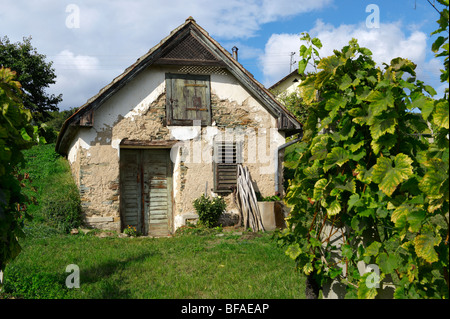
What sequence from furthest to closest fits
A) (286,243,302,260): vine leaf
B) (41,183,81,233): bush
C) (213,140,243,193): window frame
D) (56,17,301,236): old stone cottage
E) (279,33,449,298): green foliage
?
(213,140,243,193): window frame → (56,17,301,236): old stone cottage → (41,183,81,233): bush → (286,243,302,260): vine leaf → (279,33,449,298): green foliage

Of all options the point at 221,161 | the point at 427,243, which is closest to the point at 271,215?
the point at 221,161

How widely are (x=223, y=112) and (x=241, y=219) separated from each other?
9.22 feet

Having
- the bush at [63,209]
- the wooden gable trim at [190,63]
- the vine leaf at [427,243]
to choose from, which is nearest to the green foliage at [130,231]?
the bush at [63,209]

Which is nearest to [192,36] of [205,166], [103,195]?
[205,166]

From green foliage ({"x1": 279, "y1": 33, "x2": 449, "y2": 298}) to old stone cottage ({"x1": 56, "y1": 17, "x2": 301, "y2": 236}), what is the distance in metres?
6.88

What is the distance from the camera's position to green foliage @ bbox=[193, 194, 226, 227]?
9.54 m

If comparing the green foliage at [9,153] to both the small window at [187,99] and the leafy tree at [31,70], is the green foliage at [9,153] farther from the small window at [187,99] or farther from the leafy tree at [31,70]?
the leafy tree at [31,70]

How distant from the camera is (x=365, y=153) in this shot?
2.80 m

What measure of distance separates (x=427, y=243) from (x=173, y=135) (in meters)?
8.11

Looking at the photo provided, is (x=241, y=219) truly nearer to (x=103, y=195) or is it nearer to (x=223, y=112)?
(x=223, y=112)

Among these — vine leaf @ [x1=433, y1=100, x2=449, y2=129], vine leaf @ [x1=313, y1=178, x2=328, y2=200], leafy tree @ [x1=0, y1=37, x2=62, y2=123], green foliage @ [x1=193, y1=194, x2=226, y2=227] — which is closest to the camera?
vine leaf @ [x1=433, y1=100, x2=449, y2=129]

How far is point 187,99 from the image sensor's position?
10031 mm
